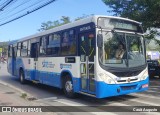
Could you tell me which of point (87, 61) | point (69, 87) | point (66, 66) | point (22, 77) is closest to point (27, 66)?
point (22, 77)

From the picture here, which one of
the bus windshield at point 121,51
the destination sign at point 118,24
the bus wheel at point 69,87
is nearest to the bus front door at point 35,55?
the bus wheel at point 69,87

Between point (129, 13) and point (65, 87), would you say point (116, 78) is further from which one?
point (129, 13)

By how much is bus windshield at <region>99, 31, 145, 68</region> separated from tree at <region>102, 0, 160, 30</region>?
9832 mm

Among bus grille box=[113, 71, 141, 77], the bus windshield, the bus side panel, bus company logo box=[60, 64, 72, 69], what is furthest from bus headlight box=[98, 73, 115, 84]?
the bus side panel

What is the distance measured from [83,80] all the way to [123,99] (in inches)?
74.7

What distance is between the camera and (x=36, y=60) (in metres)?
15.4

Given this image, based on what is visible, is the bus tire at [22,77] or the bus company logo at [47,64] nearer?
the bus company logo at [47,64]

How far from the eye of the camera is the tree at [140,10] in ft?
67.1

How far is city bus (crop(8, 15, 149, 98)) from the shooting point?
9703 millimetres

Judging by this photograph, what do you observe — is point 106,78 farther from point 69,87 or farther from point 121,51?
point 69,87

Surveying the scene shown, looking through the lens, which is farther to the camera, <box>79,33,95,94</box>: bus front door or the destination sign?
the destination sign

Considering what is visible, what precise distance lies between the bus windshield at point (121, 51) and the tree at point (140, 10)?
983 centimetres

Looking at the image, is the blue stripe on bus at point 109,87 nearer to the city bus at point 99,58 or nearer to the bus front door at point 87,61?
the city bus at point 99,58

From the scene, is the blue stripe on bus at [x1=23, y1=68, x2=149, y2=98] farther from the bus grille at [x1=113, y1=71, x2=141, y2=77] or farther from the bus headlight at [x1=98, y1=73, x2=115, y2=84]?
the bus grille at [x1=113, y1=71, x2=141, y2=77]
